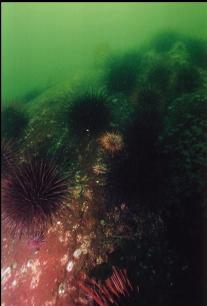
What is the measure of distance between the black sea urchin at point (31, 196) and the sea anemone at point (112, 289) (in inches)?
58.7

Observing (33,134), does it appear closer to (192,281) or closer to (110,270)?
(110,270)

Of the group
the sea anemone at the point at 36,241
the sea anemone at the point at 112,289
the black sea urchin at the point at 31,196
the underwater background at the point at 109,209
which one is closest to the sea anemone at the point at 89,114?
the underwater background at the point at 109,209

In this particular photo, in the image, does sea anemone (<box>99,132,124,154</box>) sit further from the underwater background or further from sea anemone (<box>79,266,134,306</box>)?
sea anemone (<box>79,266,134,306</box>)

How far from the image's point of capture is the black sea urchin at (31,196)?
4668 millimetres

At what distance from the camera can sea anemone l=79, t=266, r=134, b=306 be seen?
401 cm

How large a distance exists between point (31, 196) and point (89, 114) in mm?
2856

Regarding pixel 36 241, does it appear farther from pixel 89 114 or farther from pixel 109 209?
pixel 89 114

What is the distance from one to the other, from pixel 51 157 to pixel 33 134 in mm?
1497

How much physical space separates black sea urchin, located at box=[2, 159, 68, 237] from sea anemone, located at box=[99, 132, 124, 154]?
1620mm

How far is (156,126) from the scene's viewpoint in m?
6.55

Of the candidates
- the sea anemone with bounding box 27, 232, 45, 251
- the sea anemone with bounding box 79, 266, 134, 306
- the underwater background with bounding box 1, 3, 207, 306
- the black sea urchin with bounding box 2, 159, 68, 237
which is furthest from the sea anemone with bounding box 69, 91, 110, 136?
the sea anemone with bounding box 79, 266, 134, 306

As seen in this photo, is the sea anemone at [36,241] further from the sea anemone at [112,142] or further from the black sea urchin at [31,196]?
the sea anemone at [112,142]

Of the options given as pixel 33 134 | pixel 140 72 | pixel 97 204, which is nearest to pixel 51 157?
pixel 33 134

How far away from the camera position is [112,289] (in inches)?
163
